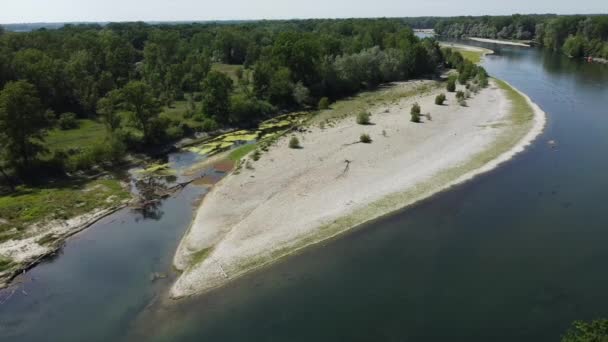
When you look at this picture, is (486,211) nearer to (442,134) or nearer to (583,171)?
(583,171)

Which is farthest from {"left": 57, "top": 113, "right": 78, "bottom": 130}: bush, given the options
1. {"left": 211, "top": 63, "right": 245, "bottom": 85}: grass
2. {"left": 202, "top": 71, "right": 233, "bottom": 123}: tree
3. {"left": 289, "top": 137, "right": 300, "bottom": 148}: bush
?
{"left": 211, "top": 63, "right": 245, "bottom": 85}: grass

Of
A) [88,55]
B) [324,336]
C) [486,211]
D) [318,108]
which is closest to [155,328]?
[324,336]

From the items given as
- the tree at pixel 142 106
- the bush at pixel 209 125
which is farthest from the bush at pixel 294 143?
the tree at pixel 142 106

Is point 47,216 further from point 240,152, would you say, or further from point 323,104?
point 323,104

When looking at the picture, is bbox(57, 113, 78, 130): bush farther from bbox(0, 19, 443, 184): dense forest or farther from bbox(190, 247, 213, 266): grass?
bbox(190, 247, 213, 266): grass

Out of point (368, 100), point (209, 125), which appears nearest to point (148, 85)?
point (209, 125)

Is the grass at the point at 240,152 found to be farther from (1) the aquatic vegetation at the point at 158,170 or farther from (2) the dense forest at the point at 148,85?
(2) the dense forest at the point at 148,85
